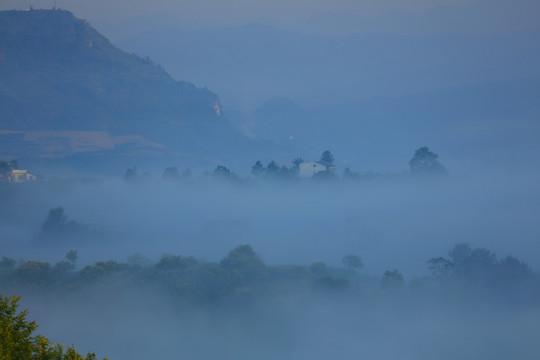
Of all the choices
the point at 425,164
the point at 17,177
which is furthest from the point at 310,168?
the point at 17,177

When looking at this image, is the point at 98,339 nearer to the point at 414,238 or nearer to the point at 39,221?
the point at 39,221

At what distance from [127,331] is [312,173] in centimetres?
9842

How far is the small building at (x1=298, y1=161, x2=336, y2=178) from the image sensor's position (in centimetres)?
17525

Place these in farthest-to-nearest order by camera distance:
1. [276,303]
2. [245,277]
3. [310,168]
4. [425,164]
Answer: [425,164] → [310,168] → [245,277] → [276,303]

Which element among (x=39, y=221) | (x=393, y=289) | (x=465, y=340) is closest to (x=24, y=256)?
(x=39, y=221)

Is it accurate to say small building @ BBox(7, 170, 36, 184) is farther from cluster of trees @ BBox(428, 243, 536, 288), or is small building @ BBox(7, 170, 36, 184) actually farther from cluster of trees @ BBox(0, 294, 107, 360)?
cluster of trees @ BBox(0, 294, 107, 360)

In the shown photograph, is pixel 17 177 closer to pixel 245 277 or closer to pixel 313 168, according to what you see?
pixel 313 168

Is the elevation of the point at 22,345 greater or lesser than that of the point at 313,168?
lesser

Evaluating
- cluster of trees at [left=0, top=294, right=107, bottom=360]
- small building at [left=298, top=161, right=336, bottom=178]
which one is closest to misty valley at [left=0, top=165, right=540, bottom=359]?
small building at [left=298, top=161, right=336, bottom=178]

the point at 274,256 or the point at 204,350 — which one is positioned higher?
the point at 274,256

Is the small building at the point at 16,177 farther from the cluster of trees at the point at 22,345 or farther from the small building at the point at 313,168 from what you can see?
the cluster of trees at the point at 22,345

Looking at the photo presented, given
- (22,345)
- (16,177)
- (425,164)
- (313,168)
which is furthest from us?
(16,177)

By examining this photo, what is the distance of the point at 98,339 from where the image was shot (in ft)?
284

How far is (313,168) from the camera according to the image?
6988 inches
